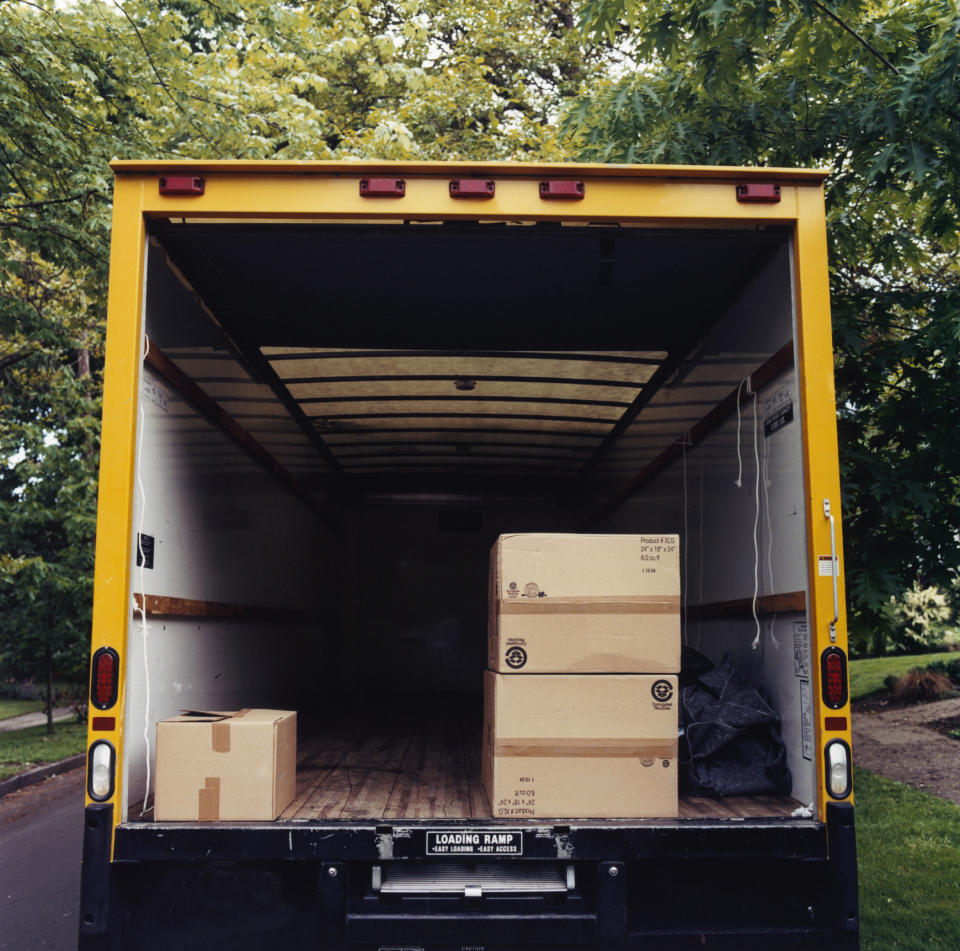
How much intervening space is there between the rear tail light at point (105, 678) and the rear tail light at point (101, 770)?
0.43ft

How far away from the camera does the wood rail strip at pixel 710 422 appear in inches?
151

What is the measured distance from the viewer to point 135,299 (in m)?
3.31

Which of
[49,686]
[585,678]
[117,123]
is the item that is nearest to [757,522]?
[585,678]

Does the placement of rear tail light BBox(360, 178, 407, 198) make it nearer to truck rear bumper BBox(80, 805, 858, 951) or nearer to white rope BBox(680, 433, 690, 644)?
truck rear bumper BBox(80, 805, 858, 951)

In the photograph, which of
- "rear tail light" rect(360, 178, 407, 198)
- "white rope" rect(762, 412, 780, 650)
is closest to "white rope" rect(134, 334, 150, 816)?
"rear tail light" rect(360, 178, 407, 198)

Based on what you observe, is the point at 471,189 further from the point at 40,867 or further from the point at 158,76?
the point at 158,76

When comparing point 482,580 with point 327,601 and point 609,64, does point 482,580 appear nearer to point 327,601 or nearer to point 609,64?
point 327,601

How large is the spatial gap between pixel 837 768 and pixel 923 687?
9.29 meters

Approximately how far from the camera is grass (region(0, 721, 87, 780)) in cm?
1011

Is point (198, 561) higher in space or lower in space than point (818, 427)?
lower

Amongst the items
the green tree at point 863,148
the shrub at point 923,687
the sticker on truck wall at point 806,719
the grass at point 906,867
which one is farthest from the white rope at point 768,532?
the shrub at point 923,687

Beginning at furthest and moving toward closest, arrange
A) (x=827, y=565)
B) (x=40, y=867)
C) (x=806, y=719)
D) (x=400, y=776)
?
(x=40, y=867) < (x=400, y=776) < (x=806, y=719) < (x=827, y=565)

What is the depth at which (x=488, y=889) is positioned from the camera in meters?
3.17

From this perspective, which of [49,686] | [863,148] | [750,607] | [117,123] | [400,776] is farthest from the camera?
[49,686]
